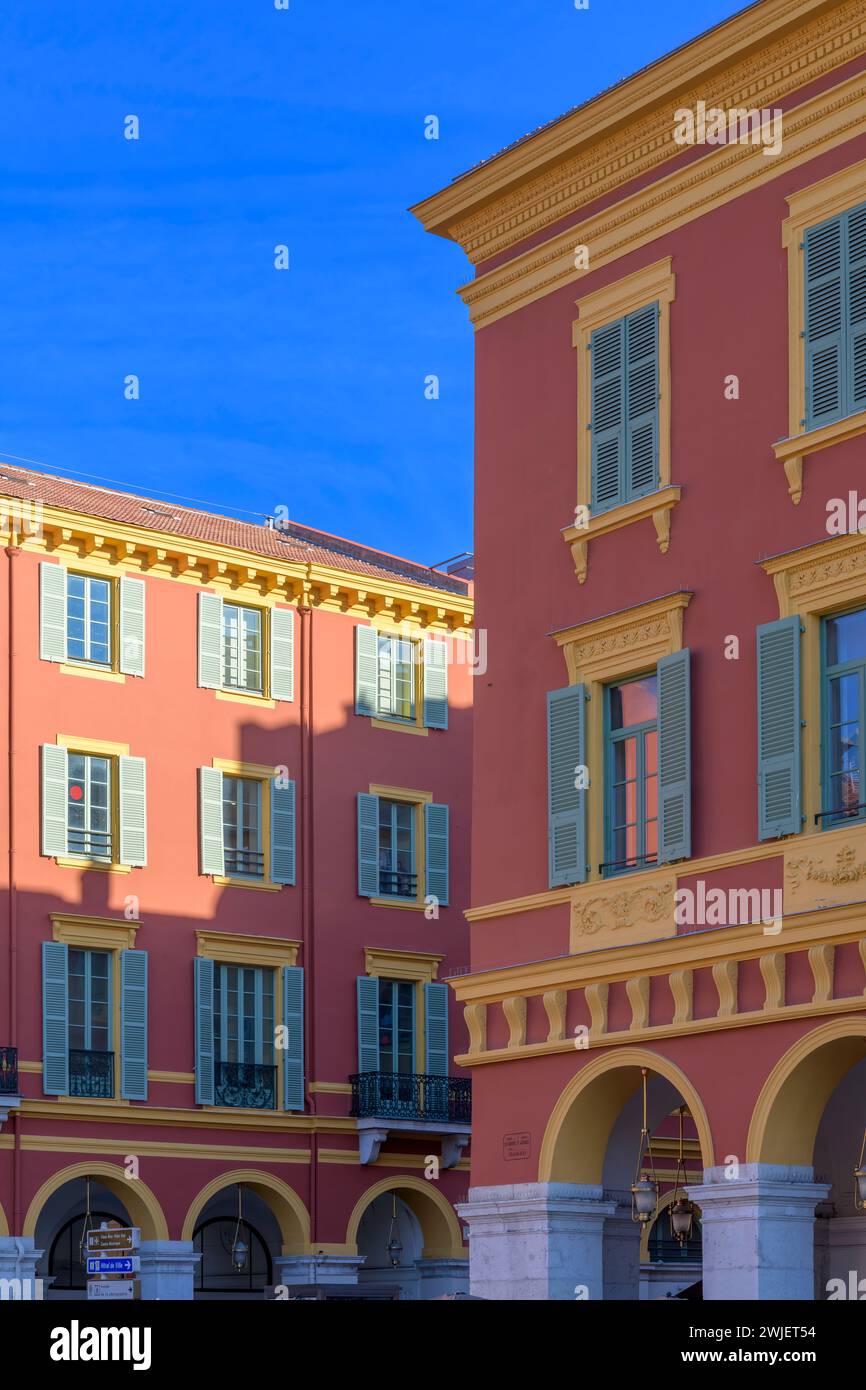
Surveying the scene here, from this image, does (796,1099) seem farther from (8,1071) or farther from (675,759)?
(8,1071)

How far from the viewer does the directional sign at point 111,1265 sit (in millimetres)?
Result: 22984

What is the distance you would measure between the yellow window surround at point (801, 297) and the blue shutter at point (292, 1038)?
857 inches

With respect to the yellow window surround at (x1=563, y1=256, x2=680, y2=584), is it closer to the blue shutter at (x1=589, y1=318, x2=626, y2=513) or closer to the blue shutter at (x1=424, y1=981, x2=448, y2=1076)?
the blue shutter at (x1=589, y1=318, x2=626, y2=513)

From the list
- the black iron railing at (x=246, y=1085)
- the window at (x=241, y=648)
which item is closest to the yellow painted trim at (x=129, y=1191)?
the black iron railing at (x=246, y=1085)

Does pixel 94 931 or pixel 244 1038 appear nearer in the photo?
pixel 94 931

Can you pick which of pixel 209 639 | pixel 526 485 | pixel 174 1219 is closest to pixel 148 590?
pixel 209 639

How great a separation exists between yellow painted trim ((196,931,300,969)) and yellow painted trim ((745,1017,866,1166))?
2091cm

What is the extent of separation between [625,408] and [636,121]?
2.91 meters

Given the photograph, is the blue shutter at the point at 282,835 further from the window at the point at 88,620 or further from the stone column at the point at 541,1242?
the stone column at the point at 541,1242

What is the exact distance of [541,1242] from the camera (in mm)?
21047

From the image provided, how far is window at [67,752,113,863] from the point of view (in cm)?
3775

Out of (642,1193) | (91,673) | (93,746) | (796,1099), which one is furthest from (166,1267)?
(796,1099)

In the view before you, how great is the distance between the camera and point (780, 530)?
19938 mm

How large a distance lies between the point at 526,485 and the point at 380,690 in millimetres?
19615
